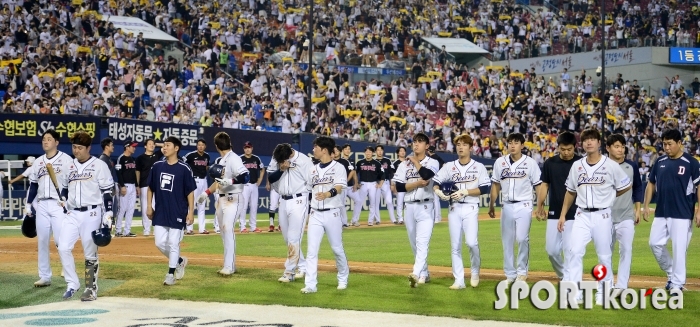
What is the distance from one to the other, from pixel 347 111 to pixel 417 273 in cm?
2412

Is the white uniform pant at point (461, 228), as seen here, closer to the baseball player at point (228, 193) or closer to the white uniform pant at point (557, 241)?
the white uniform pant at point (557, 241)

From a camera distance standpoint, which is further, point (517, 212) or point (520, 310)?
point (517, 212)

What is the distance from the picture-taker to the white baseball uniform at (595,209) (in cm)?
1109

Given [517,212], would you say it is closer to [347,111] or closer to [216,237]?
[216,237]

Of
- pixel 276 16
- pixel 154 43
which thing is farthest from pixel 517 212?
pixel 276 16

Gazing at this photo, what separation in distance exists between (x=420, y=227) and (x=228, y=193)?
3.09 metres

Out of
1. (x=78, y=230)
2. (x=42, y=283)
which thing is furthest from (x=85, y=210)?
(x=42, y=283)

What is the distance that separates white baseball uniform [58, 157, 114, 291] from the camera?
39.8 ft

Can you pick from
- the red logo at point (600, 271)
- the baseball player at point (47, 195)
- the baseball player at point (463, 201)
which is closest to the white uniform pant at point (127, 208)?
the baseball player at point (47, 195)

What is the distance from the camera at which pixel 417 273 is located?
1284 cm

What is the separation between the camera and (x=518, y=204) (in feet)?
41.7

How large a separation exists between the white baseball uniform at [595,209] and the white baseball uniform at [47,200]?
662cm

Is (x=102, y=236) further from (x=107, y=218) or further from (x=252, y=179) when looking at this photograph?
(x=252, y=179)

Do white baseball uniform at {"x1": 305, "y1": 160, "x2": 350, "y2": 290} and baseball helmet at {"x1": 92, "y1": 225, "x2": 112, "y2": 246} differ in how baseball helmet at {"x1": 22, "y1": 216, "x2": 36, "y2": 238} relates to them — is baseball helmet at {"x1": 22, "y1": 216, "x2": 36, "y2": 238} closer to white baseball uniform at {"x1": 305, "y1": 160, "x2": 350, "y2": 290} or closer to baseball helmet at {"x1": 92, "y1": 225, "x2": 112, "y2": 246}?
baseball helmet at {"x1": 92, "y1": 225, "x2": 112, "y2": 246}
